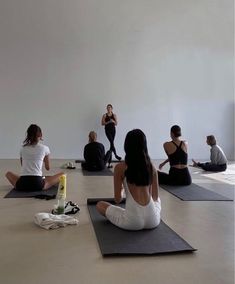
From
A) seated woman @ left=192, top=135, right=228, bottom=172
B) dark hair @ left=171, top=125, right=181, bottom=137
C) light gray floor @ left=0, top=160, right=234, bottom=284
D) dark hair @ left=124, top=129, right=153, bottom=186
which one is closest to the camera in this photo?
light gray floor @ left=0, top=160, right=234, bottom=284

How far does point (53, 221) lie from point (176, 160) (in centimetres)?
227

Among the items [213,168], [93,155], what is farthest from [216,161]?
[93,155]

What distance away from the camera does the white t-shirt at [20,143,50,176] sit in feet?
13.1

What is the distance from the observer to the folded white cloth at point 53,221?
2744mm

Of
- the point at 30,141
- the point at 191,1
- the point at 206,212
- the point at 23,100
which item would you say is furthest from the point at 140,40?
the point at 206,212

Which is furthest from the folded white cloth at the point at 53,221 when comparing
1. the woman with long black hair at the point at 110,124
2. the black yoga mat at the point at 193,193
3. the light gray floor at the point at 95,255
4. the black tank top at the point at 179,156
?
the woman with long black hair at the point at 110,124

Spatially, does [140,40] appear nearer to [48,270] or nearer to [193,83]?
[193,83]

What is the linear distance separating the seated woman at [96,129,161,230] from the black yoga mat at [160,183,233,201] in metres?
1.46

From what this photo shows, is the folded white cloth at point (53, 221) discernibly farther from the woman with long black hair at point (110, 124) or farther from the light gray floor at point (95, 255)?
the woman with long black hair at point (110, 124)

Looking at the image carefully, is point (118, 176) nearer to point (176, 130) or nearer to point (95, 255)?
point (95, 255)

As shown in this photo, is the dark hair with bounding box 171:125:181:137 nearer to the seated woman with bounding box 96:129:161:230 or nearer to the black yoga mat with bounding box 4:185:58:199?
the black yoga mat with bounding box 4:185:58:199

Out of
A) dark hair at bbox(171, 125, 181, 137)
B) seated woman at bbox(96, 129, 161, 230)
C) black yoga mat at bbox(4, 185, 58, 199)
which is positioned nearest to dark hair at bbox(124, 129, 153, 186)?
seated woman at bbox(96, 129, 161, 230)

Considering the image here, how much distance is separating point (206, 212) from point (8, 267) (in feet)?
6.84

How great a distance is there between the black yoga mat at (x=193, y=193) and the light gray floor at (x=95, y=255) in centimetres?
53
